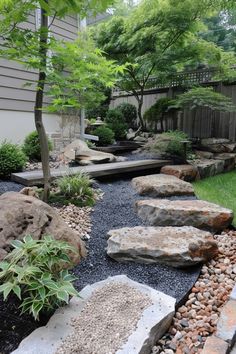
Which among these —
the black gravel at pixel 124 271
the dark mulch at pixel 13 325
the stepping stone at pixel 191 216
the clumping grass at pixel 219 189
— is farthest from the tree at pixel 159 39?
the dark mulch at pixel 13 325

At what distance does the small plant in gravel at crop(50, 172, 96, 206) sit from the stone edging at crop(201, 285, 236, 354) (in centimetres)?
227

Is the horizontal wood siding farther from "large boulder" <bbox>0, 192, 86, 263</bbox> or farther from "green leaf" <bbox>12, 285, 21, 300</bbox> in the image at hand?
"green leaf" <bbox>12, 285, 21, 300</bbox>

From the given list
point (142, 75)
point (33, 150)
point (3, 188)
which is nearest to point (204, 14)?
point (142, 75)

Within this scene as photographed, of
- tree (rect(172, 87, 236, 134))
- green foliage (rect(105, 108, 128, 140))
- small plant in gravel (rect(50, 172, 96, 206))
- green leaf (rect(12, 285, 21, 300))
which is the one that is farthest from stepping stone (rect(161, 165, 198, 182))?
green leaf (rect(12, 285, 21, 300))

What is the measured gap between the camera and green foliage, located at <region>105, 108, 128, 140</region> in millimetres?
8211

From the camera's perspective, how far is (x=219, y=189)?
5.01 metres

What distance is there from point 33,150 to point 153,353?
4.43 m

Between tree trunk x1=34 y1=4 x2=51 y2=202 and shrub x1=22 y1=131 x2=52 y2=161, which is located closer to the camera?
tree trunk x1=34 y1=4 x2=51 y2=202

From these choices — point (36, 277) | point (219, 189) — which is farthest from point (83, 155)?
point (36, 277)

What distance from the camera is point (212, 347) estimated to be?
1690 millimetres

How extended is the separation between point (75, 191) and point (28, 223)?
5.16ft

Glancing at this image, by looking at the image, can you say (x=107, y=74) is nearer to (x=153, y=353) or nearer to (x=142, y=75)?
(x=153, y=353)

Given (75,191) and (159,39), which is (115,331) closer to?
(75,191)

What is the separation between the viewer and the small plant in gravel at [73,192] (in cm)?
380
